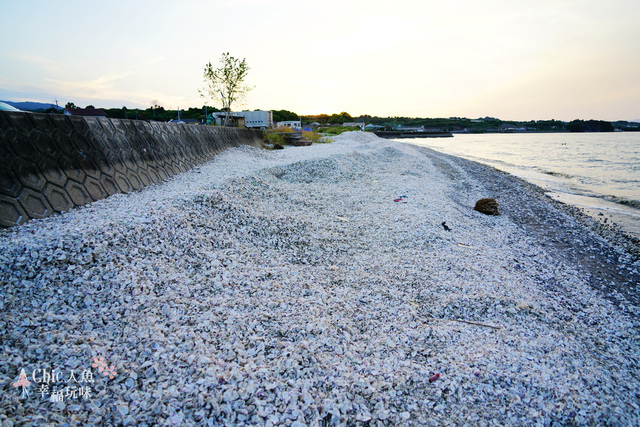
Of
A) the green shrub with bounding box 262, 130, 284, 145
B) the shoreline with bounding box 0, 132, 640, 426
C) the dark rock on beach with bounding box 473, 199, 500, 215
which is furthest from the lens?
the green shrub with bounding box 262, 130, 284, 145

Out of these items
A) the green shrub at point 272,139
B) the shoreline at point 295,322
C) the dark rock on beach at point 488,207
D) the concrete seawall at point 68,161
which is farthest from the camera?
the green shrub at point 272,139

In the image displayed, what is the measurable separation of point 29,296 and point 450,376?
350 cm

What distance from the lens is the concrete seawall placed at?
3736mm

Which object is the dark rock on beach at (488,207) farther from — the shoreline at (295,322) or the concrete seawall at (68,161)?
the concrete seawall at (68,161)

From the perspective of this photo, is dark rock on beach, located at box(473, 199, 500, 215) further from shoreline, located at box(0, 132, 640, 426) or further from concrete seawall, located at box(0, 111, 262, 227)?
concrete seawall, located at box(0, 111, 262, 227)

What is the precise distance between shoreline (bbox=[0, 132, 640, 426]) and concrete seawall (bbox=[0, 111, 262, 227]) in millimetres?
282

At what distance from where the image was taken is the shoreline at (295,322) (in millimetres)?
2016

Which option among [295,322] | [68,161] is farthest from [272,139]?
[295,322]

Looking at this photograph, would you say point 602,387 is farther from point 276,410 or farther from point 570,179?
point 570,179

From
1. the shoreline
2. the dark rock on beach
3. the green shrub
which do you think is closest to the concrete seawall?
the shoreline

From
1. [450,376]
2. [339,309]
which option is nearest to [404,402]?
[450,376]

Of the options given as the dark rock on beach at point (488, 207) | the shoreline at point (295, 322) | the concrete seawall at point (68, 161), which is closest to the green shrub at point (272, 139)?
the concrete seawall at point (68, 161)

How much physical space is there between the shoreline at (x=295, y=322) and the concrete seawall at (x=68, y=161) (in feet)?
0.92

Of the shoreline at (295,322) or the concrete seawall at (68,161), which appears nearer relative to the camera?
the shoreline at (295,322)
